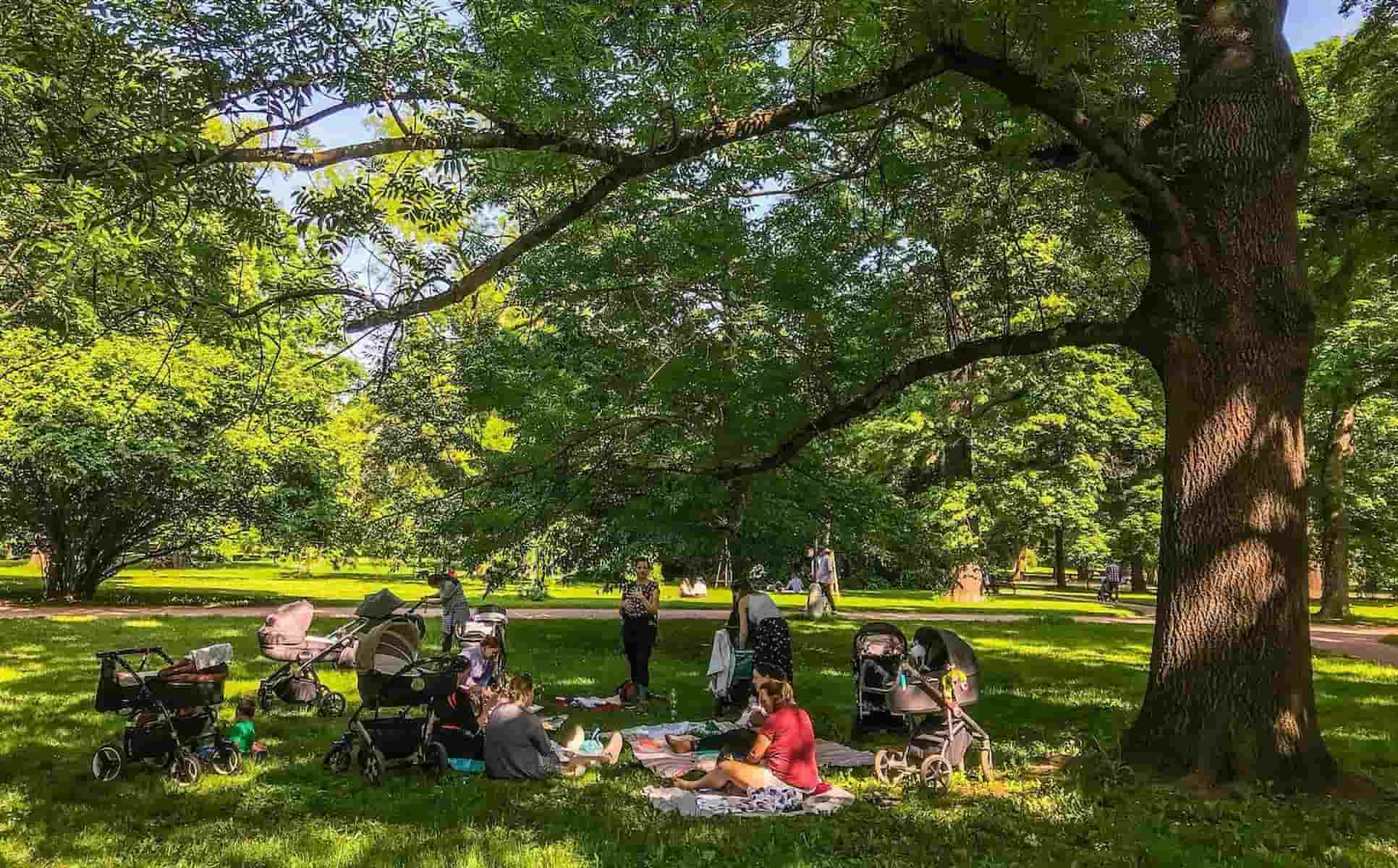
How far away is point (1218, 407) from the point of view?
25.8ft

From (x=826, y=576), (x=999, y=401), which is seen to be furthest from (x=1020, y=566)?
(x=826, y=576)

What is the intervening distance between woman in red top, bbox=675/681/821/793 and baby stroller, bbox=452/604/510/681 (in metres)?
4.80

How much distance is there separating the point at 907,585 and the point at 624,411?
36280 mm

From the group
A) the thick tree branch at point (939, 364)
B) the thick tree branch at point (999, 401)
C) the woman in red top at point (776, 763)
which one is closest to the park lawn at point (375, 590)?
the thick tree branch at point (999, 401)

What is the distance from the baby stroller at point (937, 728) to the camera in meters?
7.64

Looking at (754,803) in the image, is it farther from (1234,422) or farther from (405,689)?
(1234,422)

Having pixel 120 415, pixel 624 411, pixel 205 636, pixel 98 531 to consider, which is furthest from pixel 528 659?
pixel 98 531

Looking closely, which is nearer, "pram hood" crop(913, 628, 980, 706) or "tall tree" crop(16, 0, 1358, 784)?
"tall tree" crop(16, 0, 1358, 784)

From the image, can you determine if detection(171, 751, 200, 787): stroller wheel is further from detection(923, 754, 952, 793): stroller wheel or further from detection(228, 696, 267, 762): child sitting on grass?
detection(923, 754, 952, 793): stroller wheel

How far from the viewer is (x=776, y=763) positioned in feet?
24.1

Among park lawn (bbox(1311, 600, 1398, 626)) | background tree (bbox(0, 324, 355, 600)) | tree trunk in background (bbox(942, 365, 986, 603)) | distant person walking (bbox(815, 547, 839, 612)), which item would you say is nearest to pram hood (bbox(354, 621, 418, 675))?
background tree (bbox(0, 324, 355, 600))

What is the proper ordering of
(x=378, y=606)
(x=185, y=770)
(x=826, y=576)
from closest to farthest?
(x=185, y=770), (x=378, y=606), (x=826, y=576)

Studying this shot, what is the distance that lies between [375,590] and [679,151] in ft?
106

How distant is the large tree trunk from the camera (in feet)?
24.5
